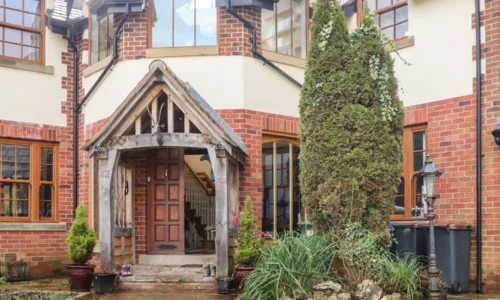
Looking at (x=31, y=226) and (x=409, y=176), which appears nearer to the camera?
(x=409, y=176)

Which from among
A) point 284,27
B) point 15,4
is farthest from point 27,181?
point 284,27

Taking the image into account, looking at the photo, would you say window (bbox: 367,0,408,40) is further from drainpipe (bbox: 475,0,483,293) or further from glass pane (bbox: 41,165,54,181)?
glass pane (bbox: 41,165,54,181)

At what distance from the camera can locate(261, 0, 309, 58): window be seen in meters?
11.3

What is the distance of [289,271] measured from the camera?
7504mm

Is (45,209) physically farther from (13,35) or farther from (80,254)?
(13,35)

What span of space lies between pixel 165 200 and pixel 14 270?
3069mm

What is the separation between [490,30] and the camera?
9766 mm

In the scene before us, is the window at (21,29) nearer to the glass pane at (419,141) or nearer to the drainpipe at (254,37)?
the drainpipe at (254,37)

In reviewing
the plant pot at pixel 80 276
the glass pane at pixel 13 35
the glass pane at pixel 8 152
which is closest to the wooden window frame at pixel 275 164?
the plant pot at pixel 80 276

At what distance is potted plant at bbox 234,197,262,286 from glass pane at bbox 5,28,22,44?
6.06 m

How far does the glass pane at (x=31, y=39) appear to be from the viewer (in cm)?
1243

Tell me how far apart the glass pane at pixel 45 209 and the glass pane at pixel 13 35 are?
10.5ft

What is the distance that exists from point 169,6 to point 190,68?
1.16 meters

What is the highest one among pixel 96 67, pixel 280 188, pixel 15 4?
pixel 15 4
